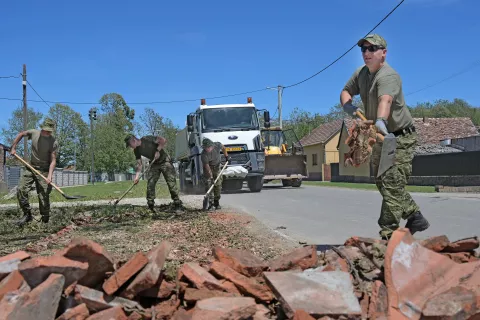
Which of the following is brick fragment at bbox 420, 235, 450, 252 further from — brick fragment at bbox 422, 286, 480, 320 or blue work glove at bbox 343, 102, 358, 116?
blue work glove at bbox 343, 102, 358, 116

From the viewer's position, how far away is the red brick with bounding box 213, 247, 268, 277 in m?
3.22

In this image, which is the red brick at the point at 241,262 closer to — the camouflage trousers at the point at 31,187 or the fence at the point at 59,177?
the camouflage trousers at the point at 31,187

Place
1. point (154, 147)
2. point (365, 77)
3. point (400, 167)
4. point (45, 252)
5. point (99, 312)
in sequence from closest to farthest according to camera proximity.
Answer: point (99, 312), point (400, 167), point (365, 77), point (45, 252), point (154, 147)

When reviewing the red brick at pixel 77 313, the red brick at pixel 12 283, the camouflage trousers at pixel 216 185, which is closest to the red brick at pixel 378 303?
the red brick at pixel 77 313

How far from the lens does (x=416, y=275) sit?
3.07m

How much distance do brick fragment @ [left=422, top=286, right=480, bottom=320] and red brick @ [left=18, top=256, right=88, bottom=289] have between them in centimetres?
209

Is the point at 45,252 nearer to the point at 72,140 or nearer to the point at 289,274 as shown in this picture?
the point at 289,274

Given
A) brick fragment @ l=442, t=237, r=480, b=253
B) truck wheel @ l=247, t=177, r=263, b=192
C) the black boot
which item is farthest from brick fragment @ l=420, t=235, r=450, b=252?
truck wheel @ l=247, t=177, r=263, b=192

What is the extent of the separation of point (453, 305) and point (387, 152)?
1.78 m

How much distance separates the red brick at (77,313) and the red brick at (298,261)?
127 centimetres

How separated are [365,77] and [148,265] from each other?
2946 millimetres

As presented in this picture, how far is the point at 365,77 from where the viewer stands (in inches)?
185

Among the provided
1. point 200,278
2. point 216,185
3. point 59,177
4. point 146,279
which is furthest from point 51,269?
point 59,177

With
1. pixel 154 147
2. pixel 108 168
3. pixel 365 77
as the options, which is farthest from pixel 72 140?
pixel 365 77
